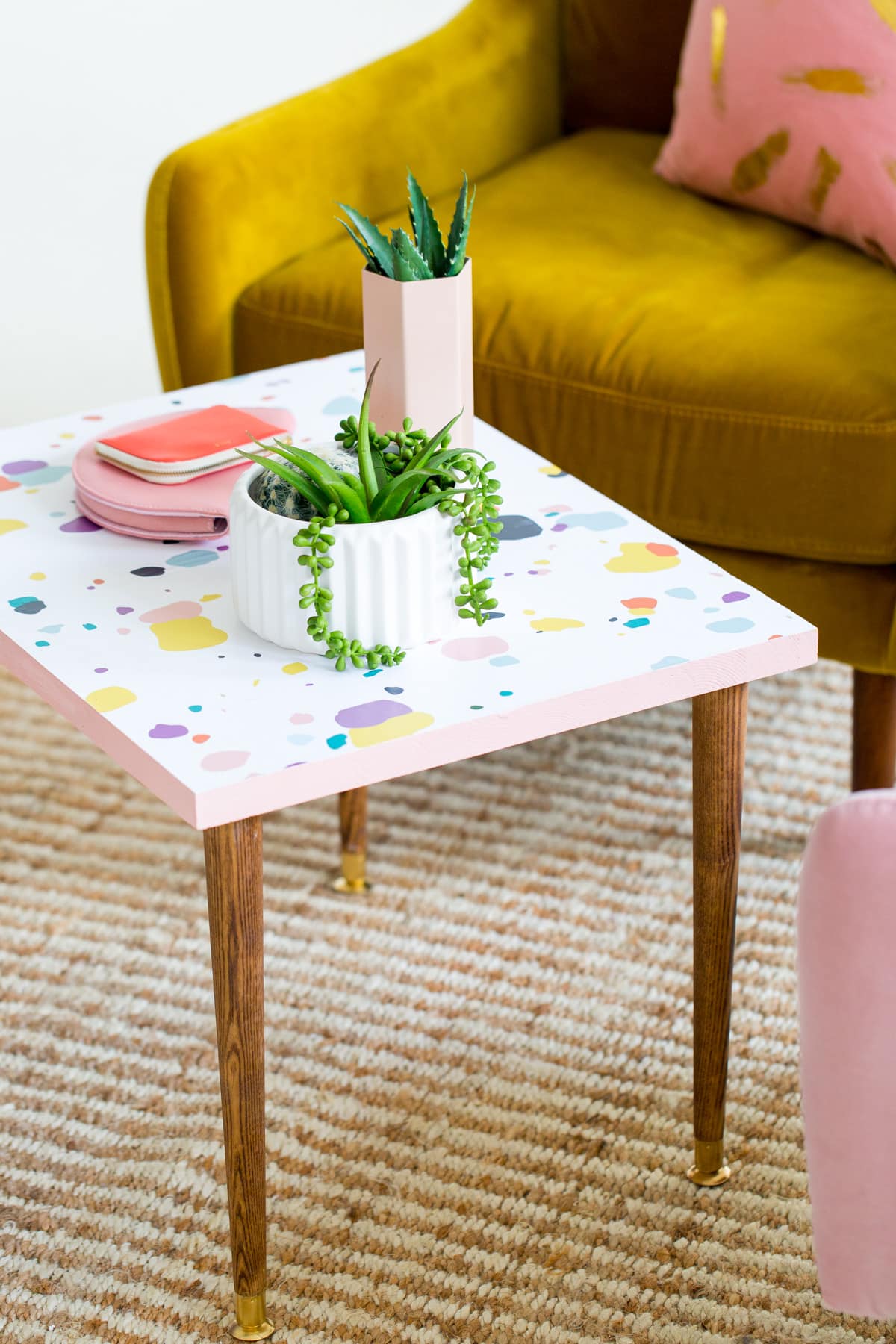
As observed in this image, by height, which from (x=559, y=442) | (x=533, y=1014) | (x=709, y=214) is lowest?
(x=533, y=1014)

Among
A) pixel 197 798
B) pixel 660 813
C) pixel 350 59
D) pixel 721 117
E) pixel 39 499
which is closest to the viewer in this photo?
pixel 197 798

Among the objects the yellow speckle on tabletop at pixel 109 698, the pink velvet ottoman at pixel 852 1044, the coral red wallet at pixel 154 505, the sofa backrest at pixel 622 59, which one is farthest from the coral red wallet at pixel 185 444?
the sofa backrest at pixel 622 59

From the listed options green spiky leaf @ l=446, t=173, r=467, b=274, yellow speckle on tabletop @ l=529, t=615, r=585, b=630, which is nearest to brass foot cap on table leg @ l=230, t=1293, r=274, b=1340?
yellow speckle on tabletop @ l=529, t=615, r=585, b=630

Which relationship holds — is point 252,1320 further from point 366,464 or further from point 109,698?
point 366,464

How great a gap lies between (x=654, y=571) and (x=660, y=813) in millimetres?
568

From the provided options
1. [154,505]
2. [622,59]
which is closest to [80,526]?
[154,505]

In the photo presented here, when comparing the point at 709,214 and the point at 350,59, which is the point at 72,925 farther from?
the point at 350,59

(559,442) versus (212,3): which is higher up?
(212,3)

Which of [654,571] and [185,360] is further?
[185,360]

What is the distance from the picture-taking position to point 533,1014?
1320 mm

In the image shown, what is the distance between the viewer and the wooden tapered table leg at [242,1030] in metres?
0.90

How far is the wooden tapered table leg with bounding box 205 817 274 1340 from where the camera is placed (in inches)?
35.3

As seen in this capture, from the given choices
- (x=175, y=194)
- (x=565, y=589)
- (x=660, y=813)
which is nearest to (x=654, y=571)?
(x=565, y=589)

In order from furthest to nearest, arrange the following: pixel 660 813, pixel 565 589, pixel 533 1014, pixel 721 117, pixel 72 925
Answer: pixel 721 117, pixel 660 813, pixel 72 925, pixel 533 1014, pixel 565 589
